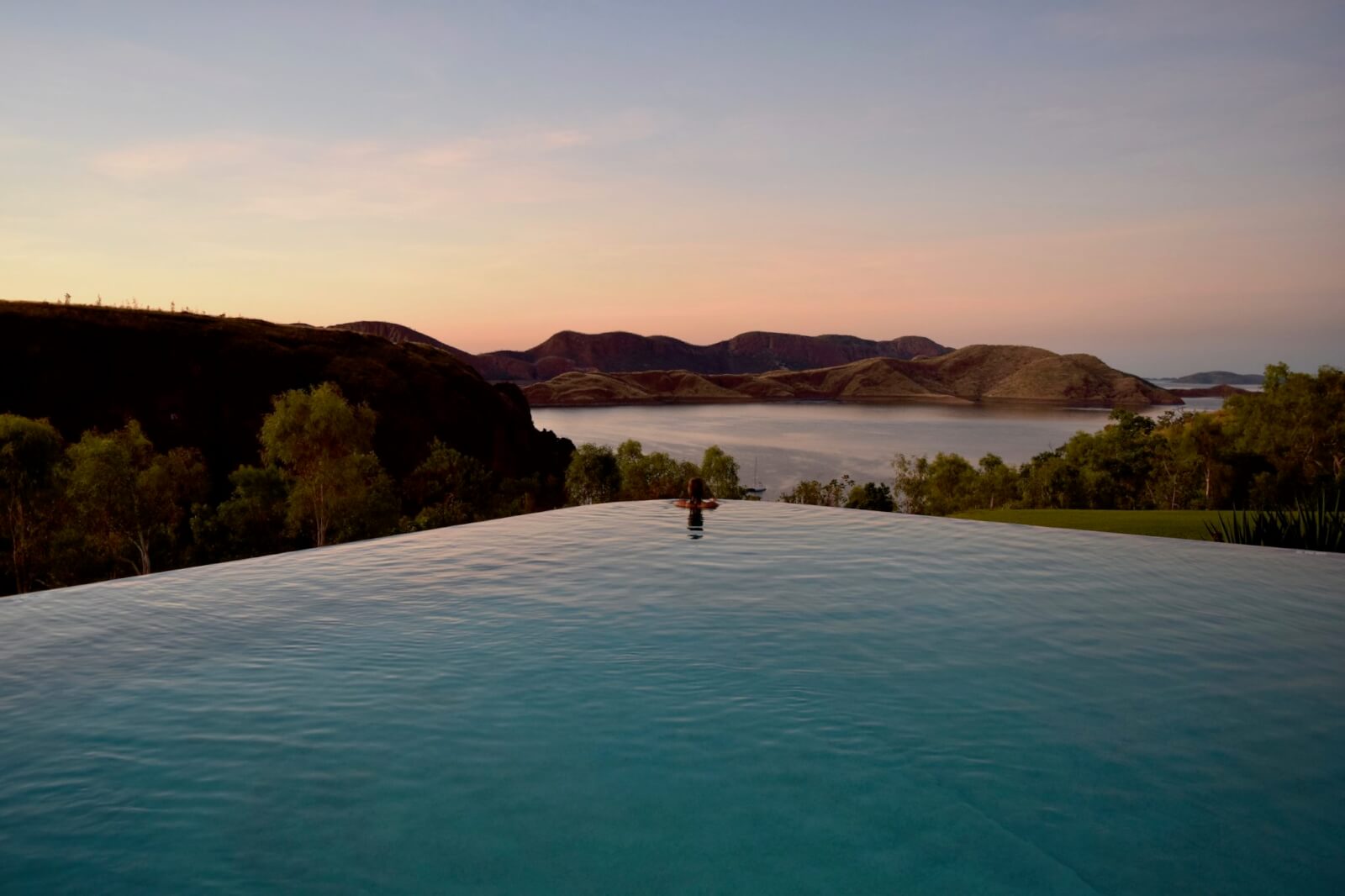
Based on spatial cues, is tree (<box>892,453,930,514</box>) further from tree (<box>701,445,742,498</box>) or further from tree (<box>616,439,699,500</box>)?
tree (<box>616,439,699,500</box>)

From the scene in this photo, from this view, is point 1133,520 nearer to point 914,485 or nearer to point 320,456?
point 320,456

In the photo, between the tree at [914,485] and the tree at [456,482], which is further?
the tree at [914,485]

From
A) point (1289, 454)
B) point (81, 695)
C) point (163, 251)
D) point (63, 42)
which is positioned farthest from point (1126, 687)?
point (1289, 454)

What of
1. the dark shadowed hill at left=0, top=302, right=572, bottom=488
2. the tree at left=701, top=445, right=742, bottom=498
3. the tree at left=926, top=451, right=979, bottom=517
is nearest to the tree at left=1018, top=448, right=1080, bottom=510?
the tree at left=926, top=451, right=979, bottom=517

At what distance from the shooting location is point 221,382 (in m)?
76.0

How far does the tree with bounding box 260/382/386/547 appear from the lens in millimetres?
36469

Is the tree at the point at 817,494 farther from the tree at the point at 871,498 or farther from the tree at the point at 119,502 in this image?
the tree at the point at 119,502

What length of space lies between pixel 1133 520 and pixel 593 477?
170 feet

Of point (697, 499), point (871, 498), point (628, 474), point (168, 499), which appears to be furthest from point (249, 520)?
point (871, 498)

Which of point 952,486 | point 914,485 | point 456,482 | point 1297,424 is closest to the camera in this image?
point 1297,424

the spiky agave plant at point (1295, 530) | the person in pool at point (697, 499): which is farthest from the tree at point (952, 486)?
the person in pool at point (697, 499)

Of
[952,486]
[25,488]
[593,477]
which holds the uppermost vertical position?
[25,488]

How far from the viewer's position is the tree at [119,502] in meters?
32.4

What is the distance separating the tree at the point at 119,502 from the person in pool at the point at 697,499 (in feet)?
100
